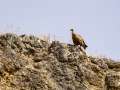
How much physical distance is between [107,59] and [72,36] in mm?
2418

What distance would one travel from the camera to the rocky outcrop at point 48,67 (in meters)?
8.02

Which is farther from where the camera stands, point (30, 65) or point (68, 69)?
point (68, 69)

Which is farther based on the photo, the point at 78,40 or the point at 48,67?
the point at 78,40

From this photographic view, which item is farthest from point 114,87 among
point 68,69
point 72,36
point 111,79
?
point 72,36

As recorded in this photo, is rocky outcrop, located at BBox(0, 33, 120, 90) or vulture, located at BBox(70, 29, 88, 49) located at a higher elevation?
vulture, located at BBox(70, 29, 88, 49)

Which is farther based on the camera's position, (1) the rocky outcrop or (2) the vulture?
(2) the vulture

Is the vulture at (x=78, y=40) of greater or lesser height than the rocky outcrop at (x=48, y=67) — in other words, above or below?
above

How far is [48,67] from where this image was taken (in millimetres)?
8953

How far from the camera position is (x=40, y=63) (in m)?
8.88

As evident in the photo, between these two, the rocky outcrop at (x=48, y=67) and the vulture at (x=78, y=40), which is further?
the vulture at (x=78, y=40)

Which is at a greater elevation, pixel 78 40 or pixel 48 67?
pixel 78 40

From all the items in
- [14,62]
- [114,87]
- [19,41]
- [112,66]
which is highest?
[19,41]

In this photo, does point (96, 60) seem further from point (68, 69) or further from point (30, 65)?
point (30, 65)

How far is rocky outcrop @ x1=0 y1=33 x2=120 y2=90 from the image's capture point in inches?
316
